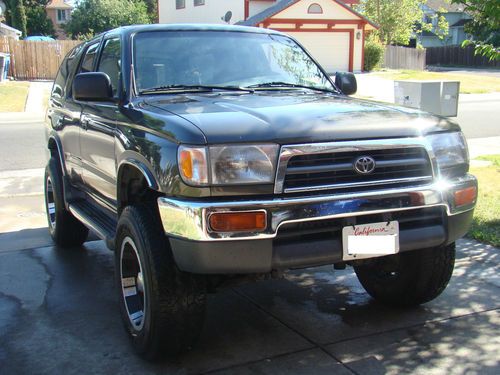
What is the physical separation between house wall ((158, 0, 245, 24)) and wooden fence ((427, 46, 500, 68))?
24.3m

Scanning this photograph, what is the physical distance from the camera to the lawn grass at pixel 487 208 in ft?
19.2

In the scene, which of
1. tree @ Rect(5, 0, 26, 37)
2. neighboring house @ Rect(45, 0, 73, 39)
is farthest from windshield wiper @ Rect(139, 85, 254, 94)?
neighboring house @ Rect(45, 0, 73, 39)

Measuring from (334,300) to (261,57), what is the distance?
1942 mm

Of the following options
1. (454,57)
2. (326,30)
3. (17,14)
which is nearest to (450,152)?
(326,30)

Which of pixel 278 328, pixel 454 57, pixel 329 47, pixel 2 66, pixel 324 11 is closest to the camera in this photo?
pixel 278 328

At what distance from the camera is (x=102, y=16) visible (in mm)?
50094

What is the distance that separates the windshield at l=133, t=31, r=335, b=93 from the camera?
4.31 meters

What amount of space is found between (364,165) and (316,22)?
33930 millimetres

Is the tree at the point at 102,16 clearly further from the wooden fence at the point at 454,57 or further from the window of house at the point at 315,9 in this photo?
the wooden fence at the point at 454,57

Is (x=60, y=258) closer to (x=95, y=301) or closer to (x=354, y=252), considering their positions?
(x=95, y=301)

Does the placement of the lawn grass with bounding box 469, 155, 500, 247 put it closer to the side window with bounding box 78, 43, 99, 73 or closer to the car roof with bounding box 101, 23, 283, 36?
the car roof with bounding box 101, 23, 283, 36

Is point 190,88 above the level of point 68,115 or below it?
above

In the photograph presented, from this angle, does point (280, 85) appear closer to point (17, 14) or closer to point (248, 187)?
point (248, 187)

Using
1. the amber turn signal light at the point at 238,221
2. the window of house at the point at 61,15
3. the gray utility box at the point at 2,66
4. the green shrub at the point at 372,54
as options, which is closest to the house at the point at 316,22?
the green shrub at the point at 372,54
